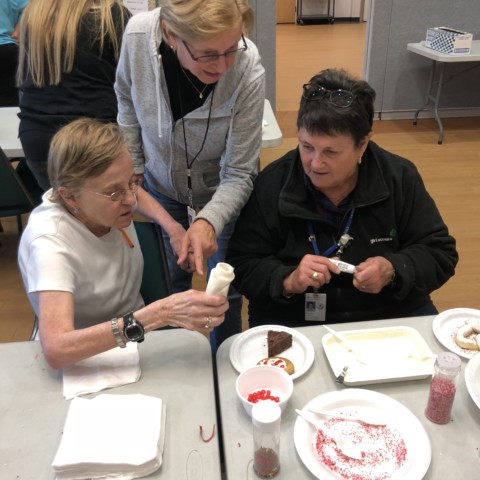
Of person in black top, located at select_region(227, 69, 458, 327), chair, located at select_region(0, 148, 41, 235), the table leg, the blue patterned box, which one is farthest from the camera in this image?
the table leg

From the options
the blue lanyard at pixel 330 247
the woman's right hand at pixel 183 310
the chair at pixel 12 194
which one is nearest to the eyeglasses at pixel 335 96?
the blue lanyard at pixel 330 247

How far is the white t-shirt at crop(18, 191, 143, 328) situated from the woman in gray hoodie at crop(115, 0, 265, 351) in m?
0.19

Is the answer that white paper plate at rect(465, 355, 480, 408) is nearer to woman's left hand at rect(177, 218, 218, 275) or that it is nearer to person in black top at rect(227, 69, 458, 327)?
person in black top at rect(227, 69, 458, 327)

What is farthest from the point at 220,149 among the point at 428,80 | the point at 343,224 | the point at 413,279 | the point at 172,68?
the point at 428,80

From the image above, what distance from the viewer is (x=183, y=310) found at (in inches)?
48.1

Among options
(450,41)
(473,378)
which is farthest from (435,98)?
(473,378)

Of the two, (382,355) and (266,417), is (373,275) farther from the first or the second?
(266,417)

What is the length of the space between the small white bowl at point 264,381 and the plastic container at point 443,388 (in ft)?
1.05

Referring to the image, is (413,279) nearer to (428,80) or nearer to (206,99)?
(206,99)

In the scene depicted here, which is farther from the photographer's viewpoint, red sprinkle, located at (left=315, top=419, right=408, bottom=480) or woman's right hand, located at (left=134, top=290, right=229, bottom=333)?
woman's right hand, located at (left=134, top=290, right=229, bottom=333)

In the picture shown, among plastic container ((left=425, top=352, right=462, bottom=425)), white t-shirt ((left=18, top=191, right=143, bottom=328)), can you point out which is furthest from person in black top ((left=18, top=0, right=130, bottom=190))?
plastic container ((left=425, top=352, right=462, bottom=425))

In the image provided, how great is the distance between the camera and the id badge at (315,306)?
1636 millimetres

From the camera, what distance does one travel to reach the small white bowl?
1.16 meters

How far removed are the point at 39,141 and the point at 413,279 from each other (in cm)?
172
